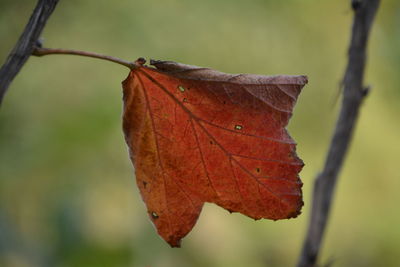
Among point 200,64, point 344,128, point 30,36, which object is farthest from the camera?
point 200,64

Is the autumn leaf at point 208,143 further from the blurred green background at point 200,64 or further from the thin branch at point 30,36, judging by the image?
the blurred green background at point 200,64

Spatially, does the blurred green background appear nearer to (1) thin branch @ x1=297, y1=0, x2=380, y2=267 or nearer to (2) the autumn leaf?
(1) thin branch @ x1=297, y1=0, x2=380, y2=267

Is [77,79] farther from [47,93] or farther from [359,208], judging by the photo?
[359,208]

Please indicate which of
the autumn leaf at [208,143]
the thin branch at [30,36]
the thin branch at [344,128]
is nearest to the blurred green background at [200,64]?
the thin branch at [344,128]

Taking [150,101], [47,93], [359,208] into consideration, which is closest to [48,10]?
[150,101]

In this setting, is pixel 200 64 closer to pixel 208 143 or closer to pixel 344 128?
pixel 344 128

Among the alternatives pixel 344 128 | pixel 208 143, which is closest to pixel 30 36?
pixel 208 143
